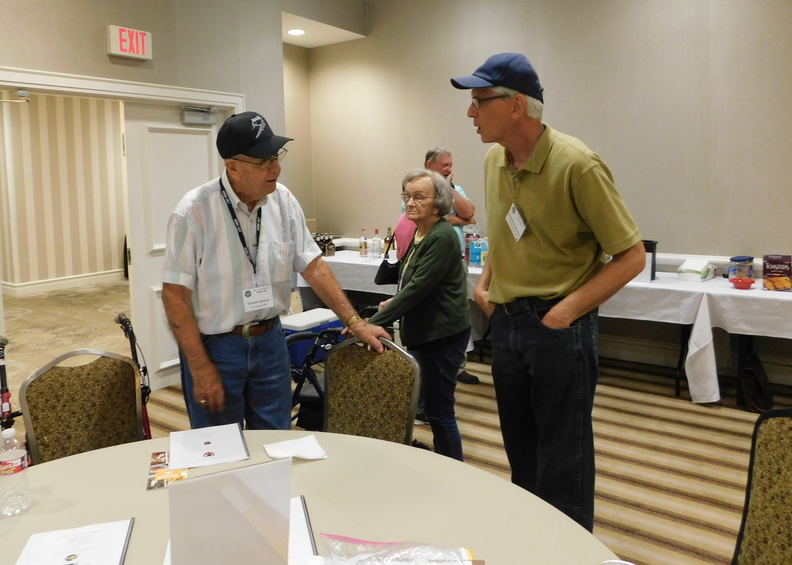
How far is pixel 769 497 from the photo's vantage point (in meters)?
1.38

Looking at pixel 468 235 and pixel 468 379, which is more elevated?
pixel 468 235

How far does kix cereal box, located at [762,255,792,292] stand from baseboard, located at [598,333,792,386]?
718 mm

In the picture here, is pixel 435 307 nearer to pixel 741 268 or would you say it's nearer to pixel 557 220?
pixel 557 220

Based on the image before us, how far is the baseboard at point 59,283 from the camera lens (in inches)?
324

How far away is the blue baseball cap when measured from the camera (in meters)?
1.78

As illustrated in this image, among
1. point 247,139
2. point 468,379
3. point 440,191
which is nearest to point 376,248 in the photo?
point 468,379

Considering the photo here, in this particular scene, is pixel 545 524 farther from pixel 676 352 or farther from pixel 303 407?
pixel 676 352

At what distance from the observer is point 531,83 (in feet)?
5.98

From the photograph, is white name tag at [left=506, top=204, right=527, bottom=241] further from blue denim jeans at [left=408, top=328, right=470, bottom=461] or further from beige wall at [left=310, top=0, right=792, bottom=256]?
beige wall at [left=310, top=0, right=792, bottom=256]

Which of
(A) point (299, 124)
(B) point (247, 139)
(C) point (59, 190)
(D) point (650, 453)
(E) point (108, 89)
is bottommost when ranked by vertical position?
(D) point (650, 453)

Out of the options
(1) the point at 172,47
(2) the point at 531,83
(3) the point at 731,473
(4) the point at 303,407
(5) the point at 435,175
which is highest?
(1) the point at 172,47

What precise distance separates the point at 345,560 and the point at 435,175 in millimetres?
1868

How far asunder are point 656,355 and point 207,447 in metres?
4.00

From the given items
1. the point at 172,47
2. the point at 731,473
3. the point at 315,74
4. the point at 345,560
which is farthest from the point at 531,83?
the point at 315,74
